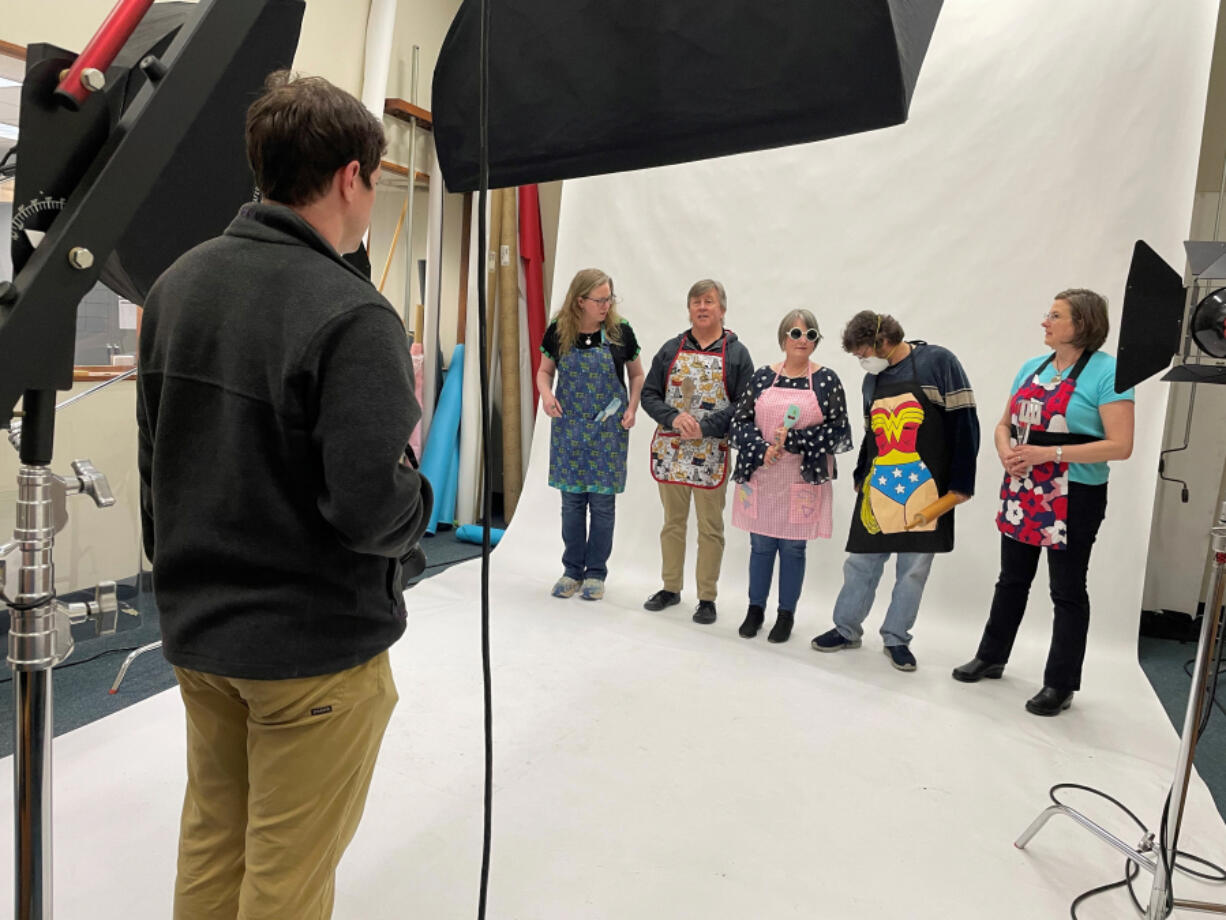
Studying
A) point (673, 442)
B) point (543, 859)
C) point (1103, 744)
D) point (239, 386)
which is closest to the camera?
point (239, 386)

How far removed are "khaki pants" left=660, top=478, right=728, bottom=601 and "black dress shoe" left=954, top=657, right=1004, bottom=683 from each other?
95cm

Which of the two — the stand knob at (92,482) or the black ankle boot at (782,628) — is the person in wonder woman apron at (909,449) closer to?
the black ankle boot at (782,628)

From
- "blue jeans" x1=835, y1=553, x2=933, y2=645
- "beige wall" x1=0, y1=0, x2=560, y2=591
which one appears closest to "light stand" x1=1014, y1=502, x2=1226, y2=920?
"blue jeans" x1=835, y1=553, x2=933, y2=645

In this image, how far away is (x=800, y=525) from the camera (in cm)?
309

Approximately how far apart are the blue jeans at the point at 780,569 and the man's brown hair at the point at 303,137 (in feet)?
8.04

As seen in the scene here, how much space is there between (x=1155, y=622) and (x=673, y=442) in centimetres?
213

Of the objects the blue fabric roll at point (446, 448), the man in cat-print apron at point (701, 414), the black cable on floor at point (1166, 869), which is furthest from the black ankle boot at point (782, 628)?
the blue fabric roll at point (446, 448)

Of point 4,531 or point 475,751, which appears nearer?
point 475,751

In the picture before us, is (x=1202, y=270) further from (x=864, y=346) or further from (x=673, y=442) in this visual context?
(x=673, y=442)

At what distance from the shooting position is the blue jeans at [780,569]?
3.16 m

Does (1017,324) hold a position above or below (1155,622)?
above

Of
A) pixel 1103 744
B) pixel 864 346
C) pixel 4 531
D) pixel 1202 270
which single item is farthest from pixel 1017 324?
pixel 4 531

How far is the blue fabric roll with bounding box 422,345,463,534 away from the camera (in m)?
4.72

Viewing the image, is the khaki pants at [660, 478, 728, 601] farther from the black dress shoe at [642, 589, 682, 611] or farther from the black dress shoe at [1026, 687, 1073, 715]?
the black dress shoe at [1026, 687, 1073, 715]
